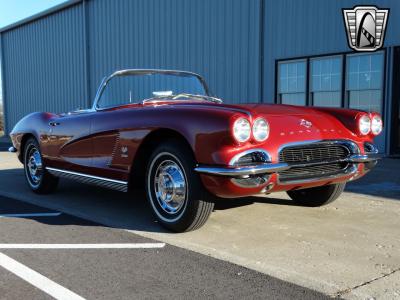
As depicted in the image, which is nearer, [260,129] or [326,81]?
[260,129]

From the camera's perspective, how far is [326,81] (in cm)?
1094

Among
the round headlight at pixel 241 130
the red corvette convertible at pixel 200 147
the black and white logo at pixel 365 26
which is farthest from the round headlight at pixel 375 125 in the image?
the black and white logo at pixel 365 26

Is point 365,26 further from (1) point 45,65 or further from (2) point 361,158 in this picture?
(1) point 45,65

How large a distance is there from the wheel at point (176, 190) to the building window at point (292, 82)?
790 centimetres

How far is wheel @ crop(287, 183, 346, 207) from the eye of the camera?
15.9 ft

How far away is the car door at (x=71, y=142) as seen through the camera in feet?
16.4

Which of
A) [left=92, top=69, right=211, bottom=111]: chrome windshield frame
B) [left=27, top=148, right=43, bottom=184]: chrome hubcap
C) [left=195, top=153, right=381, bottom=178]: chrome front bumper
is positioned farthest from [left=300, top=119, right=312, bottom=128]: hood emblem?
[left=27, top=148, right=43, bottom=184]: chrome hubcap

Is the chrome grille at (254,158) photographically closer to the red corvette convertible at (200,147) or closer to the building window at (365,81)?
the red corvette convertible at (200,147)

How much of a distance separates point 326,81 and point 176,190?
785cm

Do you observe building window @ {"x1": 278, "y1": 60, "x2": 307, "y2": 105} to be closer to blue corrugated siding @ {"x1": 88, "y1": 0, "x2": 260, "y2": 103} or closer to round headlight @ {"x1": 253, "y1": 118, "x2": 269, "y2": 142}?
blue corrugated siding @ {"x1": 88, "y1": 0, "x2": 260, "y2": 103}

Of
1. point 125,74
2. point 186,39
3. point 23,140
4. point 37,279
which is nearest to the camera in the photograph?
point 37,279

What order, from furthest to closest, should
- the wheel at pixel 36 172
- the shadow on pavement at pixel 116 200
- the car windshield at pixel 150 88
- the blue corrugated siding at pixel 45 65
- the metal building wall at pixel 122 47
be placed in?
the blue corrugated siding at pixel 45 65 → the metal building wall at pixel 122 47 → the wheel at pixel 36 172 → the car windshield at pixel 150 88 → the shadow on pavement at pixel 116 200

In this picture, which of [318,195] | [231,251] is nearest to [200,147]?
[231,251]

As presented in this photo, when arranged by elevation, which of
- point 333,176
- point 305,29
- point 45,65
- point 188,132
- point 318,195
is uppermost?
point 305,29
